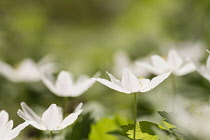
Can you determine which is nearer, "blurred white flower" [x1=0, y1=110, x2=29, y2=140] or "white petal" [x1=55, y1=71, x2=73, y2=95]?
"blurred white flower" [x1=0, y1=110, x2=29, y2=140]

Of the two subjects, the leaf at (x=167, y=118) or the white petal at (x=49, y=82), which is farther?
the white petal at (x=49, y=82)

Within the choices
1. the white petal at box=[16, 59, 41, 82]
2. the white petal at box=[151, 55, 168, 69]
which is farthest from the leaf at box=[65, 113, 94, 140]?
the white petal at box=[16, 59, 41, 82]

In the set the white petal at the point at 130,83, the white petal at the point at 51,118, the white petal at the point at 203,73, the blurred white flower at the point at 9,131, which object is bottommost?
the blurred white flower at the point at 9,131

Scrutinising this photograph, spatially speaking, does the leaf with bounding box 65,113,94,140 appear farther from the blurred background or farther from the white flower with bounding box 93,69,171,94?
the white flower with bounding box 93,69,171,94

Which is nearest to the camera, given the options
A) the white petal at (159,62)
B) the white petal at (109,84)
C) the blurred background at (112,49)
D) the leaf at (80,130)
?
the white petal at (109,84)

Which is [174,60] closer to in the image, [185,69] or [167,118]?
[185,69]

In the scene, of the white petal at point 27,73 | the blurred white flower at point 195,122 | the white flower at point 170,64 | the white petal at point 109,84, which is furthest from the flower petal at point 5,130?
the white petal at point 27,73

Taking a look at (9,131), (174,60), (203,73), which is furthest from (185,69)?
(9,131)

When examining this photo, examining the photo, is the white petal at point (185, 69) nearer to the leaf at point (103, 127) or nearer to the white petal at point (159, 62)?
the white petal at point (159, 62)
